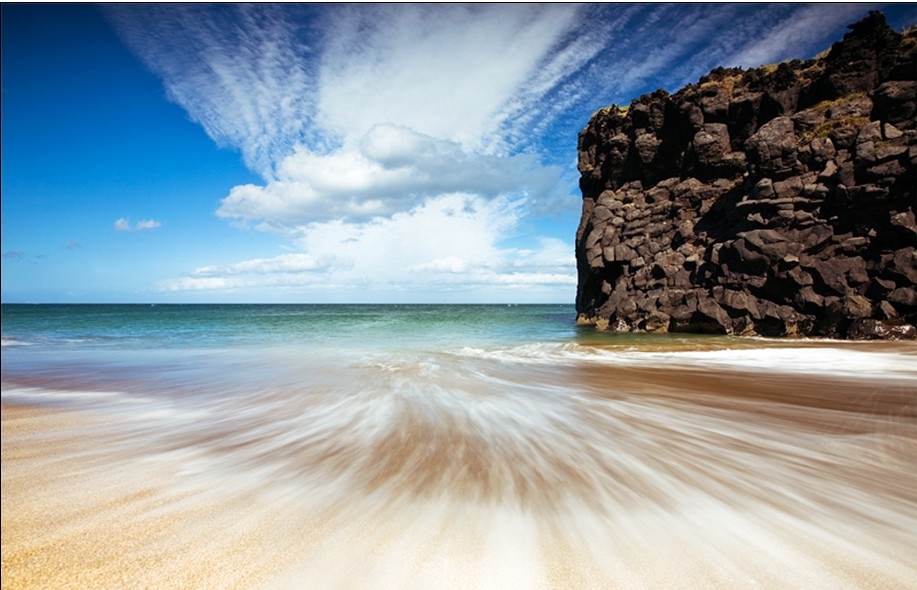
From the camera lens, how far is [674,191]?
108 ft

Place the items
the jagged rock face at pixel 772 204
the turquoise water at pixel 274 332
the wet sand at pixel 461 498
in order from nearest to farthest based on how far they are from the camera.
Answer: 1. the wet sand at pixel 461 498
2. the jagged rock face at pixel 772 204
3. the turquoise water at pixel 274 332

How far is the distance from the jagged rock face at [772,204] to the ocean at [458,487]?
1670cm

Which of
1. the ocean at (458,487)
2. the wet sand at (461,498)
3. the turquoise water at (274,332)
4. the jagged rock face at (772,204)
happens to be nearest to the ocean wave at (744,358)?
the ocean at (458,487)

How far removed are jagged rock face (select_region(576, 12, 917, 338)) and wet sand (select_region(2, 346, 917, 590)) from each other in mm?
19453

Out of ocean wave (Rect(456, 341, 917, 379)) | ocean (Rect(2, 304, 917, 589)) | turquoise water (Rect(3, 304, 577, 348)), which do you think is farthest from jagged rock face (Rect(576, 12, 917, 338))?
ocean (Rect(2, 304, 917, 589))

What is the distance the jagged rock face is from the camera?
2073 centimetres

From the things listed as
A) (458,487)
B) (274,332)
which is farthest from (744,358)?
(274,332)

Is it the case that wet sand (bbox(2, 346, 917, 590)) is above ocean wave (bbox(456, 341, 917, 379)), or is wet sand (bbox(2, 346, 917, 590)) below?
above

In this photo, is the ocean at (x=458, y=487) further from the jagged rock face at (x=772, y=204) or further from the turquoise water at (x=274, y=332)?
the jagged rock face at (x=772, y=204)

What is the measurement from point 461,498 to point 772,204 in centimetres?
2951

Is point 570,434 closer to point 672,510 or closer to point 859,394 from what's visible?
point 672,510

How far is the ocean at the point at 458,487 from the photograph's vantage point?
2.58 meters

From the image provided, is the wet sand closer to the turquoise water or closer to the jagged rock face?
the turquoise water

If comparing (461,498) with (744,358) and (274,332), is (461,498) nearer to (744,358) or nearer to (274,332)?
(744,358)
